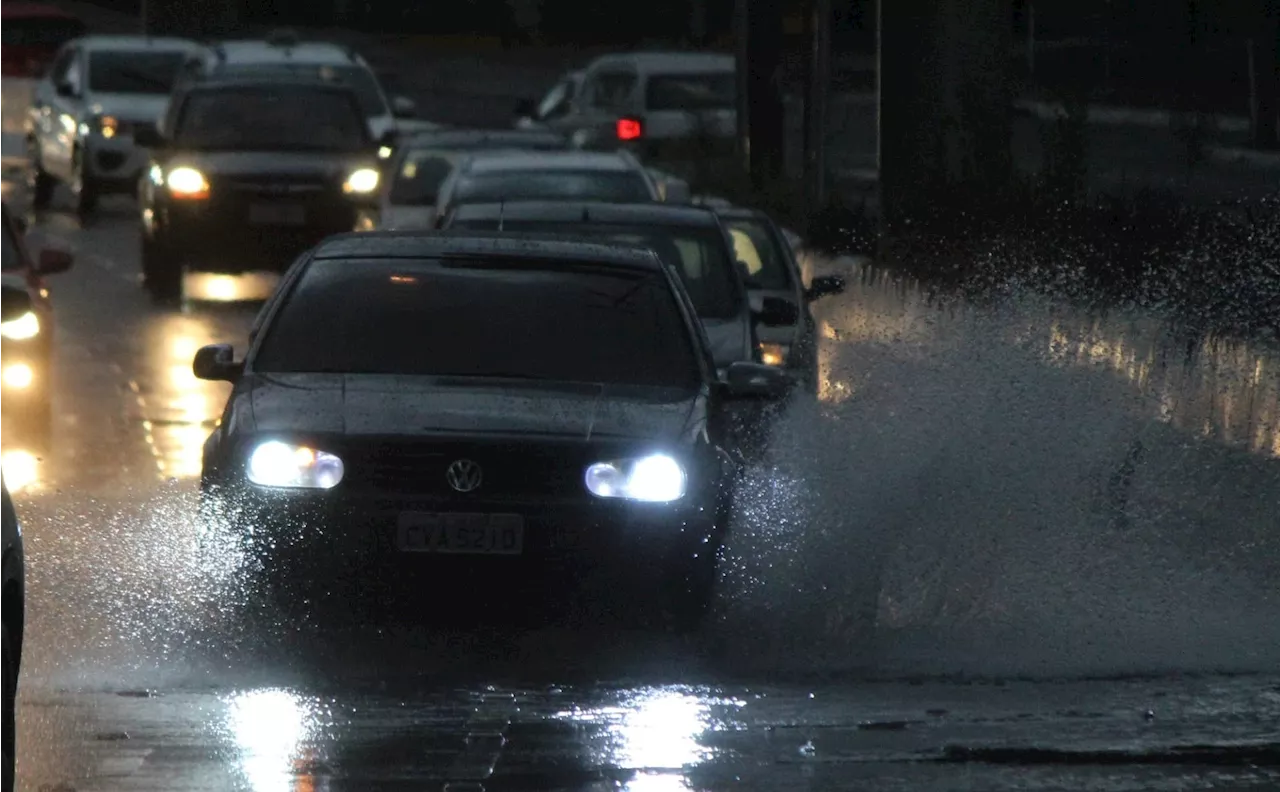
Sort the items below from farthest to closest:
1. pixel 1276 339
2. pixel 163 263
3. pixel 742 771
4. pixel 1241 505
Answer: pixel 163 263, pixel 1276 339, pixel 1241 505, pixel 742 771

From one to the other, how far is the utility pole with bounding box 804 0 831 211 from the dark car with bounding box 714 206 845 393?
7.34 meters

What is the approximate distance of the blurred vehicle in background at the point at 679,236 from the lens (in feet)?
46.5

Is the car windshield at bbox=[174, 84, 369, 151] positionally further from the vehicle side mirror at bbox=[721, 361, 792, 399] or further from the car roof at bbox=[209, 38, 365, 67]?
the vehicle side mirror at bbox=[721, 361, 792, 399]

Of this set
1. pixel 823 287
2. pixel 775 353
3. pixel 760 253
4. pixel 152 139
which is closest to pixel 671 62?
pixel 152 139

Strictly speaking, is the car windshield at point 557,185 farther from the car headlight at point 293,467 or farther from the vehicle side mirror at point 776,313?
the car headlight at point 293,467

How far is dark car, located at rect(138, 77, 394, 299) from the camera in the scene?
2456 centimetres

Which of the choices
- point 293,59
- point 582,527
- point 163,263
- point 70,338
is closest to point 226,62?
point 293,59

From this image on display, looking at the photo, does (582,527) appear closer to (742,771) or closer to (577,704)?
(577,704)

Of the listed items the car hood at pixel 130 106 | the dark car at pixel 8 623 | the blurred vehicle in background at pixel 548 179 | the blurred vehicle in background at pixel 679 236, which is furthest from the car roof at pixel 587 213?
the car hood at pixel 130 106

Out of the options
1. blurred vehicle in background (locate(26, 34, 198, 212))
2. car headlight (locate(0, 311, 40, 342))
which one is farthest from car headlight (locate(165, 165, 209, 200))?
car headlight (locate(0, 311, 40, 342))

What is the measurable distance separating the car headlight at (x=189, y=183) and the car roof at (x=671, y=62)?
1188 centimetres

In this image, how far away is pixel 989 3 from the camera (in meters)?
21.6

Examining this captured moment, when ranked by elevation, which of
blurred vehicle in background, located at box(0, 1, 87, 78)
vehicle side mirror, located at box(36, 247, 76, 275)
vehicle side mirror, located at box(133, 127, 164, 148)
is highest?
vehicle side mirror, located at box(36, 247, 76, 275)

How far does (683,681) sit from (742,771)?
1.53m
